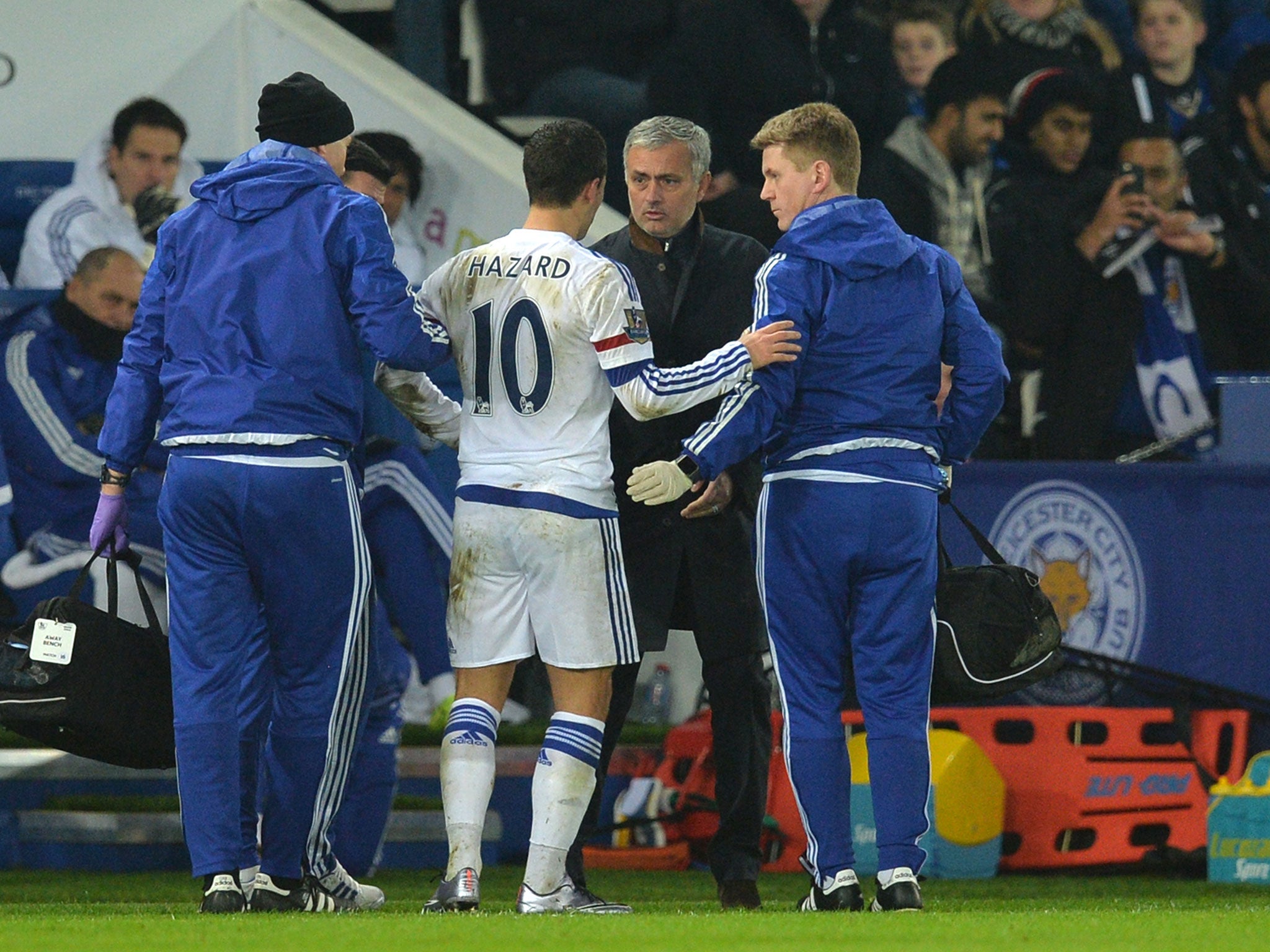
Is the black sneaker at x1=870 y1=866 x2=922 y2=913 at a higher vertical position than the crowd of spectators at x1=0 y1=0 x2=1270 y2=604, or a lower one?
lower

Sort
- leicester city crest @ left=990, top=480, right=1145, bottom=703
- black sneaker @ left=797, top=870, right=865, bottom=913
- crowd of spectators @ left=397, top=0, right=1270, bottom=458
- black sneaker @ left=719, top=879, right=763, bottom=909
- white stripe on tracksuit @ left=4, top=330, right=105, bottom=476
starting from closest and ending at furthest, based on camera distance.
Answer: black sneaker @ left=797, top=870, right=865, bottom=913 → black sneaker @ left=719, top=879, right=763, bottom=909 → leicester city crest @ left=990, top=480, right=1145, bottom=703 → white stripe on tracksuit @ left=4, top=330, right=105, bottom=476 → crowd of spectators @ left=397, top=0, right=1270, bottom=458

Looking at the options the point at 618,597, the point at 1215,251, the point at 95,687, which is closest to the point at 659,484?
the point at 618,597

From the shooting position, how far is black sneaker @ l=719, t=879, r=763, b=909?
551 cm

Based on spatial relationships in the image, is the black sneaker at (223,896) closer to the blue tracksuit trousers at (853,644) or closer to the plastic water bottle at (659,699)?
the blue tracksuit trousers at (853,644)

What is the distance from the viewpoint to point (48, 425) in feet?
29.2

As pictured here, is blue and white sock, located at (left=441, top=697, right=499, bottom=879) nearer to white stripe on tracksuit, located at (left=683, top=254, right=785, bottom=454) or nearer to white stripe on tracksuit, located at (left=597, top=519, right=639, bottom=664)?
white stripe on tracksuit, located at (left=597, top=519, right=639, bottom=664)

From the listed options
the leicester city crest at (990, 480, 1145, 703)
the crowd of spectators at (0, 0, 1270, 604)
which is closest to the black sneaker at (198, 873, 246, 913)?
the leicester city crest at (990, 480, 1145, 703)

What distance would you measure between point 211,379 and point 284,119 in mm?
691

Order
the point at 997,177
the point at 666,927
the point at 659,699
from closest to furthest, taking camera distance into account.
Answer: the point at 666,927 < the point at 659,699 < the point at 997,177

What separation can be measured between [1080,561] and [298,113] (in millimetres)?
3938

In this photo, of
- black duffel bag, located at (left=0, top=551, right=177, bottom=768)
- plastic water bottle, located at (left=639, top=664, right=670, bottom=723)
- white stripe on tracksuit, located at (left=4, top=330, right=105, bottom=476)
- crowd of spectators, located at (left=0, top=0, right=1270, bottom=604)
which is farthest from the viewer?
crowd of spectators, located at (left=0, top=0, right=1270, bottom=604)

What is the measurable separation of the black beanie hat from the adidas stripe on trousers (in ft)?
2.58

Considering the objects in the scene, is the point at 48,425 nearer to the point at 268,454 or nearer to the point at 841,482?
the point at 268,454

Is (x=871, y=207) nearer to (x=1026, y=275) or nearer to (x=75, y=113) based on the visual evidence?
(x=1026, y=275)
